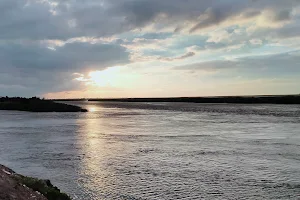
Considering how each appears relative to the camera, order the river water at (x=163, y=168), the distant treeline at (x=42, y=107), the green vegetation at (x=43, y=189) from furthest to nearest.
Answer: the distant treeline at (x=42, y=107) < the river water at (x=163, y=168) < the green vegetation at (x=43, y=189)

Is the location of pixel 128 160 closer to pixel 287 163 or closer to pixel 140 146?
pixel 140 146

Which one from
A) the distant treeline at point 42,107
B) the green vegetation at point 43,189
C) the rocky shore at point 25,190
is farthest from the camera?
the distant treeline at point 42,107

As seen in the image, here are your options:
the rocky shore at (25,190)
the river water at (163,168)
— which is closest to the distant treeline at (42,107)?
the river water at (163,168)

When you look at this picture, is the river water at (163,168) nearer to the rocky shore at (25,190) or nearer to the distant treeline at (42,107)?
the rocky shore at (25,190)

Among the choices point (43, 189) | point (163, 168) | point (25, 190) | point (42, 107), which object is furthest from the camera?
point (42, 107)

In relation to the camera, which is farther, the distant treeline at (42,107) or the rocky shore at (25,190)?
the distant treeline at (42,107)

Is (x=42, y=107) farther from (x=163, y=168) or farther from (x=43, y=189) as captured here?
(x=43, y=189)

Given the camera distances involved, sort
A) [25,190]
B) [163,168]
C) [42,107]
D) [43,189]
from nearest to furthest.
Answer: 1. [25,190]
2. [43,189]
3. [163,168]
4. [42,107]

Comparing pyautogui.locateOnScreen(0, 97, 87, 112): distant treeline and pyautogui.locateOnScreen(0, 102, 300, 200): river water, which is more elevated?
pyautogui.locateOnScreen(0, 97, 87, 112): distant treeline

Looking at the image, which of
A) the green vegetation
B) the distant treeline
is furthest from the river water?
the distant treeline

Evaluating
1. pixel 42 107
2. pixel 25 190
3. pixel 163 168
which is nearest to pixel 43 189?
pixel 25 190

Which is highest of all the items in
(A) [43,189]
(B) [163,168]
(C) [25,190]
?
(C) [25,190]

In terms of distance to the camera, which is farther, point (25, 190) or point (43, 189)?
point (43, 189)

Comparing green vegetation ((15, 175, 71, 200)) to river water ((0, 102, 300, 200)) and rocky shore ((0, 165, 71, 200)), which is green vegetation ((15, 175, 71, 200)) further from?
river water ((0, 102, 300, 200))
